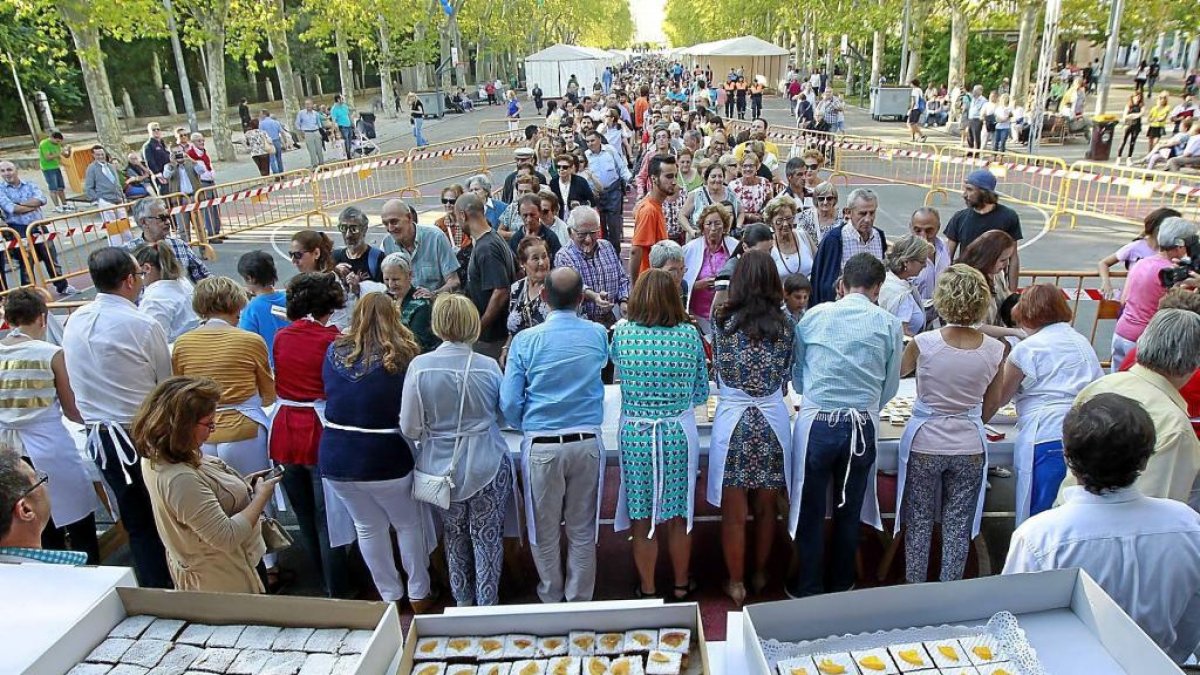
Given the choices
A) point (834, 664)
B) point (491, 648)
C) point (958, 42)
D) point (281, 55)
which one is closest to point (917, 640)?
point (834, 664)

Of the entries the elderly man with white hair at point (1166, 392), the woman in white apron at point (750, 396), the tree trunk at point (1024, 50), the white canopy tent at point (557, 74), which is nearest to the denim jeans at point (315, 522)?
the woman in white apron at point (750, 396)

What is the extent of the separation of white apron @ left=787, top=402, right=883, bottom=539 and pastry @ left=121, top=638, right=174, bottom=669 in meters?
2.94

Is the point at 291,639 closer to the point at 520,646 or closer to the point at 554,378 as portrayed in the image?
the point at 520,646

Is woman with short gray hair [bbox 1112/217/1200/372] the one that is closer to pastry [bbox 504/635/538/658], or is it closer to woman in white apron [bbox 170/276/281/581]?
pastry [bbox 504/635/538/658]

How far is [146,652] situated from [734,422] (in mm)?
2768

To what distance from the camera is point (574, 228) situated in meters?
5.86

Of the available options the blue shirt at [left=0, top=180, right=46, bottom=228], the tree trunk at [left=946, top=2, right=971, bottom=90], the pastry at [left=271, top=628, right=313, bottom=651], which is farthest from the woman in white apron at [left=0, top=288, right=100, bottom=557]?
the tree trunk at [left=946, top=2, right=971, bottom=90]

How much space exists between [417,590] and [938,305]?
3.21m

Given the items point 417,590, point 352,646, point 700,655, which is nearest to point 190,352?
point 417,590

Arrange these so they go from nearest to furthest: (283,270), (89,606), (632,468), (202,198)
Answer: (89,606)
(632,468)
(283,270)
(202,198)

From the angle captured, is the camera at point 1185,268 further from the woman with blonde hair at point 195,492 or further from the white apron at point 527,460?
the woman with blonde hair at point 195,492

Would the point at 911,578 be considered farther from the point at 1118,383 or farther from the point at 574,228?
the point at 574,228

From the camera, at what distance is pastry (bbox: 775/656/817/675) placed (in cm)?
201

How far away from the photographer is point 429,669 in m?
2.08
